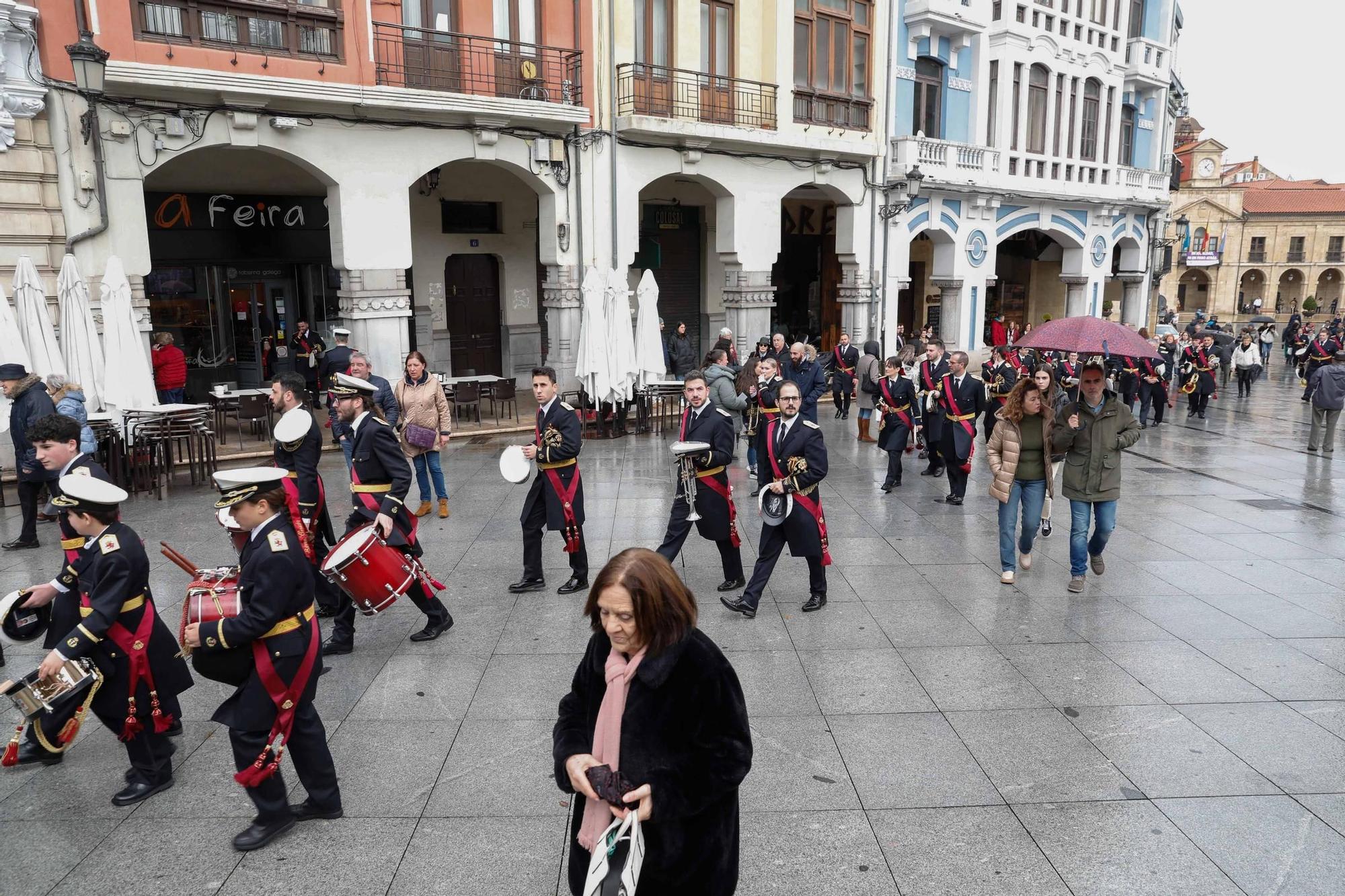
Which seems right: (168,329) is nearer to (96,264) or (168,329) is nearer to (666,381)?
(96,264)

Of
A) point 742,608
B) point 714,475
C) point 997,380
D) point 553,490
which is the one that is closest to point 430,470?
point 553,490

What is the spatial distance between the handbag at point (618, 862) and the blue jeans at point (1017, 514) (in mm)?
6107

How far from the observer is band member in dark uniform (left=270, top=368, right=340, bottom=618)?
687 centimetres

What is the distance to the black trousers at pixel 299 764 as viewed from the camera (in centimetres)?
426

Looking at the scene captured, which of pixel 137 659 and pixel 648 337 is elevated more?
pixel 648 337

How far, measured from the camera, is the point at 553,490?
25.5ft

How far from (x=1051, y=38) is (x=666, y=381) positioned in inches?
644

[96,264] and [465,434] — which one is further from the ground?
[96,264]

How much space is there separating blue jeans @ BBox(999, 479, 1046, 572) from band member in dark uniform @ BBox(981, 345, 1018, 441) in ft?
6.30

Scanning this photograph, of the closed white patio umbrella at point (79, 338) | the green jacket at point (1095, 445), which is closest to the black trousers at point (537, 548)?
the green jacket at point (1095, 445)

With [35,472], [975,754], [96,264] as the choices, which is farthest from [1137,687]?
[96,264]

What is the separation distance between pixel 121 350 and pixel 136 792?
8416 millimetres

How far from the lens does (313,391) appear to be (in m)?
17.6

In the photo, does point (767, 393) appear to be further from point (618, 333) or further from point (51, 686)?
point (51, 686)
